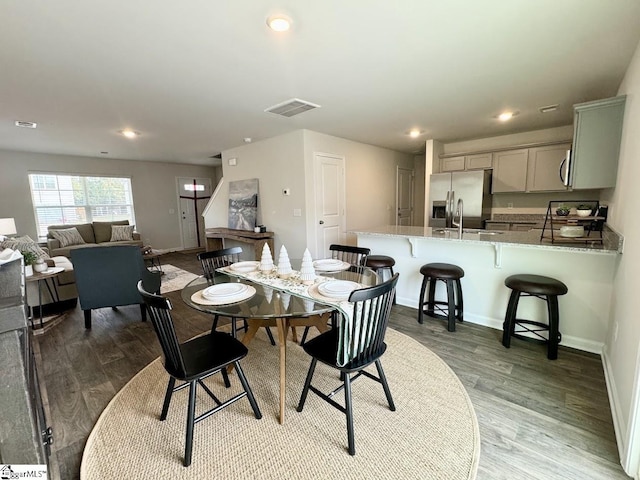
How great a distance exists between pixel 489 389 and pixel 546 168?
13.9 ft

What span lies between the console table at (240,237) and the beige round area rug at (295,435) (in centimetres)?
306

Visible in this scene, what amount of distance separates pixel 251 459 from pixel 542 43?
11.0 ft

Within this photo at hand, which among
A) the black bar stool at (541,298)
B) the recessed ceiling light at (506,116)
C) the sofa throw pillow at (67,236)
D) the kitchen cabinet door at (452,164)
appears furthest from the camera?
the sofa throw pillow at (67,236)

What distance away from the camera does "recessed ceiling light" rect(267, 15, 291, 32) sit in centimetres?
183

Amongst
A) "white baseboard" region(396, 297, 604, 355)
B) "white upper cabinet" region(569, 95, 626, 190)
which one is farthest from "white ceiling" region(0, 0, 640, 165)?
"white baseboard" region(396, 297, 604, 355)

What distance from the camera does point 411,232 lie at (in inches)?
141

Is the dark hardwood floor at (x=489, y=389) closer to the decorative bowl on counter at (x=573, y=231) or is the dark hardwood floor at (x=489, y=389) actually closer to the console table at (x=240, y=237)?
the decorative bowl on counter at (x=573, y=231)

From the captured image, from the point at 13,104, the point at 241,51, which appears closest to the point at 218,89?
the point at 241,51

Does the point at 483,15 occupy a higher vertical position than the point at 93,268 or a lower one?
higher

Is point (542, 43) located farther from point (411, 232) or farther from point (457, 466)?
point (457, 466)

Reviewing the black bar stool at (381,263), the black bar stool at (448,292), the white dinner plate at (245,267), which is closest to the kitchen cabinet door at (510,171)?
the black bar stool at (448,292)

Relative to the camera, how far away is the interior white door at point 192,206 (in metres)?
8.38

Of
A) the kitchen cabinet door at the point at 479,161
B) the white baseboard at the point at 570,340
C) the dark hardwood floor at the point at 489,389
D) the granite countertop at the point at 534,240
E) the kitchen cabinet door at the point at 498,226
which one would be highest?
the kitchen cabinet door at the point at 479,161

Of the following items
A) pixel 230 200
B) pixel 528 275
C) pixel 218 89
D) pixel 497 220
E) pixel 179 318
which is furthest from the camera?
pixel 230 200
